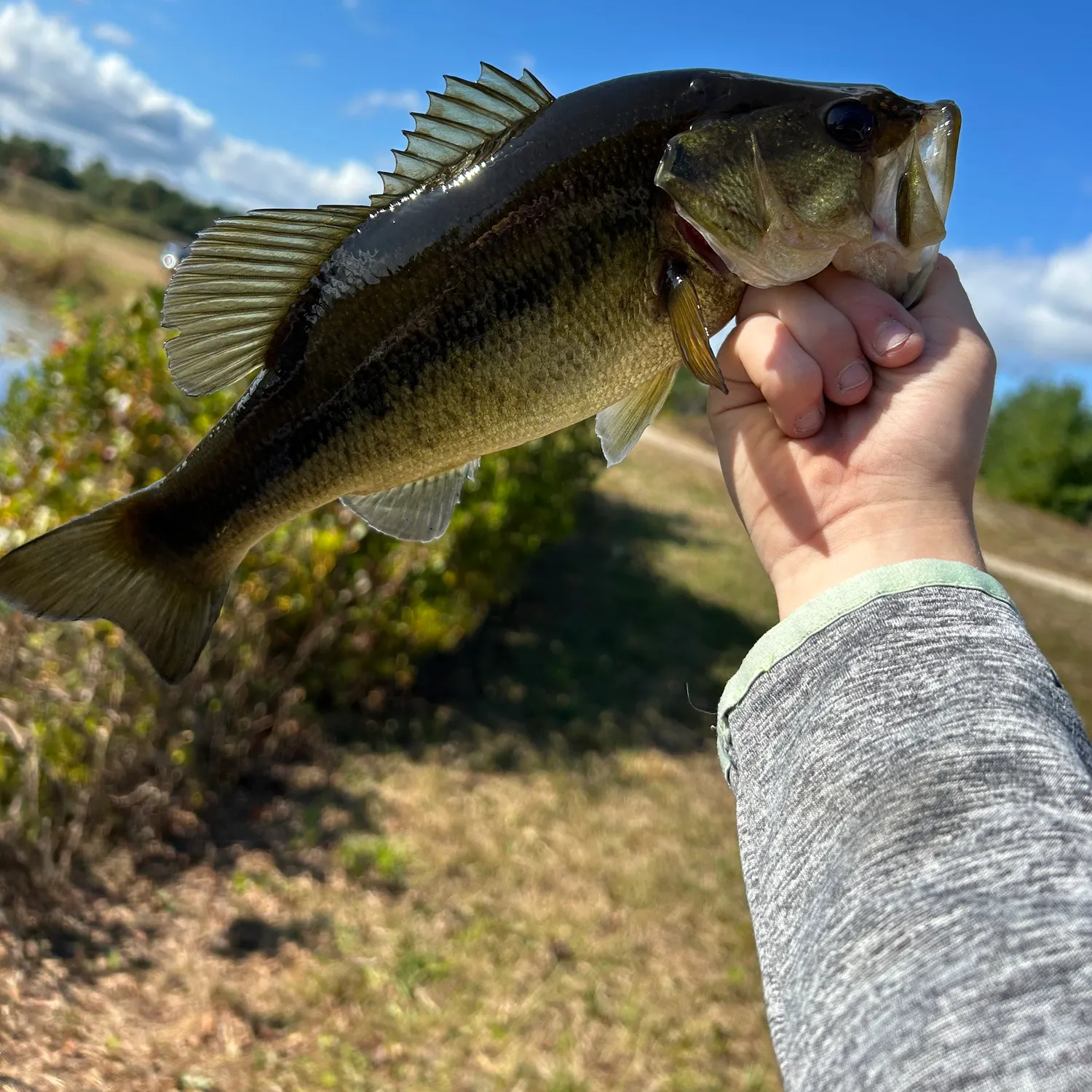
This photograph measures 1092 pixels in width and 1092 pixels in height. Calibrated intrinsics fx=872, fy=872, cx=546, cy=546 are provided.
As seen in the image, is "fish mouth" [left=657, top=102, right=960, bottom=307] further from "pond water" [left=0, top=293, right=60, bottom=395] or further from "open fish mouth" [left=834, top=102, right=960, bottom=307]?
"pond water" [left=0, top=293, right=60, bottom=395]

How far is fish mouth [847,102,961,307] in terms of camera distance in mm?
1735

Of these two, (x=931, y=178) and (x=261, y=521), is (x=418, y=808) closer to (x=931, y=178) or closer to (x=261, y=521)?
(x=261, y=521)

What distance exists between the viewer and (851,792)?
4.00ft

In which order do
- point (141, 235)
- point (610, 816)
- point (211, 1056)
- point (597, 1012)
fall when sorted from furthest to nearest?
point (141, 235)
point (610, 816)
point (597, 1012)
point (211, 1056)

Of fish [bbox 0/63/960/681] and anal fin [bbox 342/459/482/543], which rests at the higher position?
fish [bbox 0/63/960/681]

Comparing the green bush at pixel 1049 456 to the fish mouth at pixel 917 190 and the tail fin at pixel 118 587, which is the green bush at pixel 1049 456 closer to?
the fish mouth at pixel 917 190

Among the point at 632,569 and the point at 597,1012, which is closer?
the point at 597,1012

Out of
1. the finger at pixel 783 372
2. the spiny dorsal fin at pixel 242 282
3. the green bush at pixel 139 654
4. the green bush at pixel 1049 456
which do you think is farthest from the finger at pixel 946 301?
the green bush at pixel 1049 456

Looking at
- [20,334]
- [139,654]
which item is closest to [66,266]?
[20,334]

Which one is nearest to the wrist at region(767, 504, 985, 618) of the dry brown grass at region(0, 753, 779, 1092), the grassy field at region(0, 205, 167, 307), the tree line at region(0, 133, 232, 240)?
the dry brown grass at region(0, 753, 779, 1092)

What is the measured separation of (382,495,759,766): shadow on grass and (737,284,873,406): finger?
3469mm

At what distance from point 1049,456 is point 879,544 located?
39695mm

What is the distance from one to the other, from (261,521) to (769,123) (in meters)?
1.35

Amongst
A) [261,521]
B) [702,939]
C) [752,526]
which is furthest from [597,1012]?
[261,521]
